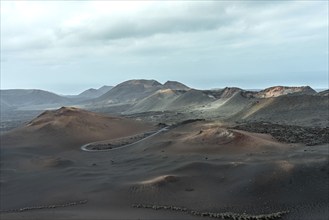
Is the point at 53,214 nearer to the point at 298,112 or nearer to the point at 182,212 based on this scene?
the point at 182,212

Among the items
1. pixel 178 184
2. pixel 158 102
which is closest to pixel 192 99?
pixel 158 102

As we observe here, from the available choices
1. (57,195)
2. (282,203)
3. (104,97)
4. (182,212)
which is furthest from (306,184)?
(104,97)

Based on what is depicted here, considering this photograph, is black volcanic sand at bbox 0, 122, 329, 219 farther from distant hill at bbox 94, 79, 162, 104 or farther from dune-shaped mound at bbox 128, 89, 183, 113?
distant hill at bbox 94, 79, 162, 104

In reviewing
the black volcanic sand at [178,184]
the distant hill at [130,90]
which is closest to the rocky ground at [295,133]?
the black volcanic sand at [178,184]

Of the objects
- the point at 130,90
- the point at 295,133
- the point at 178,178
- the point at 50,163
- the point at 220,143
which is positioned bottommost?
the point at 50,163

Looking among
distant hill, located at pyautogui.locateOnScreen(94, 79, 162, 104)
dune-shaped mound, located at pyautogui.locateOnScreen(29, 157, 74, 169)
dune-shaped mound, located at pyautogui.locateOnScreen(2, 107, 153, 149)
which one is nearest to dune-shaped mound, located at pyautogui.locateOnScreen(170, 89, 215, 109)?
dune-shaped mound, located at pyautogui.locateOnScreen(2, 107, 153, 149)

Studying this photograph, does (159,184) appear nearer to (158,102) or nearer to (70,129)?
(70,129)

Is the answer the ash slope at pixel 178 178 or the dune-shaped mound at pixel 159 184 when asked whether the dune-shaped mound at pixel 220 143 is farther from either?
the dune-shaped mound at pixel 159 184
